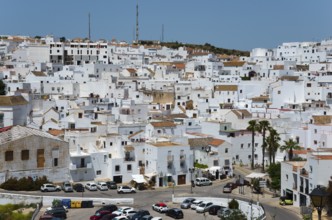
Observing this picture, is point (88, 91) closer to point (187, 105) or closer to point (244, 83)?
point (187, 105)

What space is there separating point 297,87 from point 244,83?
24.1 ft

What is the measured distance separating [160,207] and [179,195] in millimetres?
4014

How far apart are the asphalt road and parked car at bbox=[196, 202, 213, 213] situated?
0.30m

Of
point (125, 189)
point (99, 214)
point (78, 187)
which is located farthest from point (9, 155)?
point (99, 214)

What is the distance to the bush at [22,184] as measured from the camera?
109ft

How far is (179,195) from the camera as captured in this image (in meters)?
32.7

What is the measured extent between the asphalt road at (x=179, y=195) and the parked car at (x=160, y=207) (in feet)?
0.85

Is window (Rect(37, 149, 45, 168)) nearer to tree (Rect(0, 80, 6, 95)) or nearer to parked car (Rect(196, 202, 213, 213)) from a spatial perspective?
parked car (Rect(196, 202, 213, 213))

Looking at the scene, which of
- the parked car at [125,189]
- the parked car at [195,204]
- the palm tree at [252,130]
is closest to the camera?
the parked car at [195,204]

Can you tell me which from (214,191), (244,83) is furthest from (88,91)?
(214,191)

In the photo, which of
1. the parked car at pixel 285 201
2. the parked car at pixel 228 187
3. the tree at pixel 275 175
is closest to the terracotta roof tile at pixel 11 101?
the parked car at pixel 228 187

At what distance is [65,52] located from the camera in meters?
88.1

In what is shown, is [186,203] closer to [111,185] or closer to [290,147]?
[111,185]

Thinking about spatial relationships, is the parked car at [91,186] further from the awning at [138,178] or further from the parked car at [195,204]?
the parked car at [195,204]
